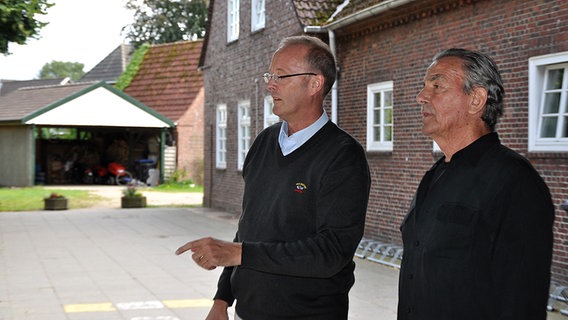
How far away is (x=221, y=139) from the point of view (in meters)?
23.0

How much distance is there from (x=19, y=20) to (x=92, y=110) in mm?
16807

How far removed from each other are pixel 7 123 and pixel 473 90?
3147 centimetres

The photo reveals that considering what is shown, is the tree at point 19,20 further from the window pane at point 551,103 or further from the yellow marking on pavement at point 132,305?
the window pane at point 551,103

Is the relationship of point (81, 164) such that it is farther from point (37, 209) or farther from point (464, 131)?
point (464, 131)

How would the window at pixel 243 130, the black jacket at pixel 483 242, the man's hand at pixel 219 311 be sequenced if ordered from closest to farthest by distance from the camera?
the black jacket at pixel 483 242 < the man's hand at pixel 219 311 < the window at pixel 243 130

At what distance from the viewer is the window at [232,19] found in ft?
70.6

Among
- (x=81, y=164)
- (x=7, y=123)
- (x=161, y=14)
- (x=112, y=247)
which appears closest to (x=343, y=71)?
(x=112, y=247)

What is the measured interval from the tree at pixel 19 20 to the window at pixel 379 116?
680 cm

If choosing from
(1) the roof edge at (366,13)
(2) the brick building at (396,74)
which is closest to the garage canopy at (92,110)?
(2) the brick building at (396,74)

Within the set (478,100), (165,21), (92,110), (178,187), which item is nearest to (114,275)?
(478,100)

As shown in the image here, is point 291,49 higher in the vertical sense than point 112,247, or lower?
higher

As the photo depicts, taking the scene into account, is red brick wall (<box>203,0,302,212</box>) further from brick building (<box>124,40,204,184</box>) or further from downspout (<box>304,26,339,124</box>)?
brick building (<box>124,40,204,184</box>)

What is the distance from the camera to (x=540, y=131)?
32.7 feet

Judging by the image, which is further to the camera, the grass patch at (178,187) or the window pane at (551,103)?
the grass patch at (178,187)
